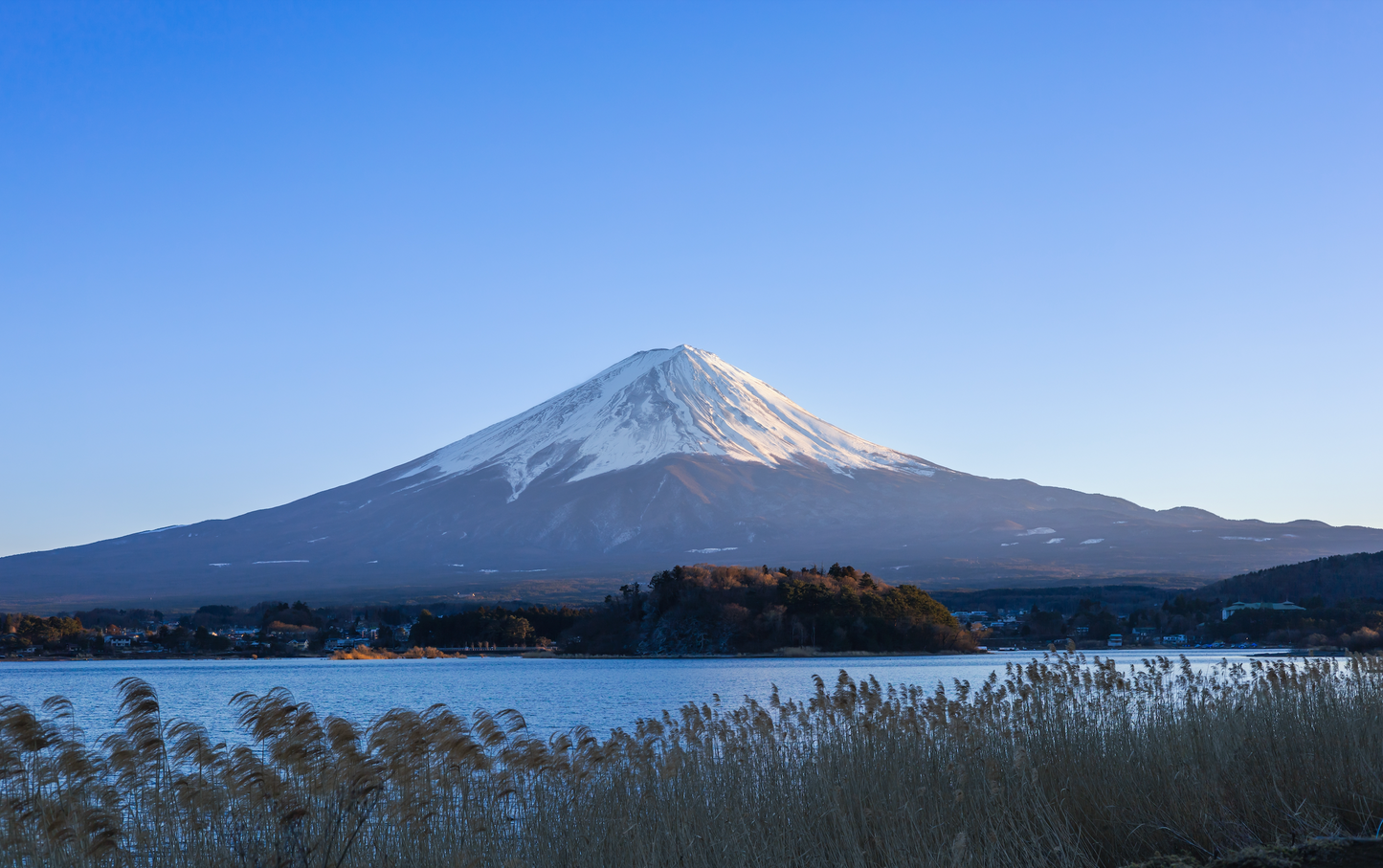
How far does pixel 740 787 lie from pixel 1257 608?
285ft

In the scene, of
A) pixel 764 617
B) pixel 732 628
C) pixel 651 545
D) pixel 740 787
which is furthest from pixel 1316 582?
pixel 740 787

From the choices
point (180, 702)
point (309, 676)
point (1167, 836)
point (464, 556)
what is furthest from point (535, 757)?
point (464, 556)

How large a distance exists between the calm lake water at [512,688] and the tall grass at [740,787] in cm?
1113

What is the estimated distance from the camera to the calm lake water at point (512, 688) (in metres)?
31.5

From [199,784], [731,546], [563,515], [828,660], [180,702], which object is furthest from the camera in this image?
[563,515]

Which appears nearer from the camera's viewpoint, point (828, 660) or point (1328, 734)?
point (1328, 734)

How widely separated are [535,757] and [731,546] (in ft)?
527

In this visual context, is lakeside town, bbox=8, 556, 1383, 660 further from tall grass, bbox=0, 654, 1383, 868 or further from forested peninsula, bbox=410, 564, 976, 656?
tall grass, bbox=0, 654, 1383, 868

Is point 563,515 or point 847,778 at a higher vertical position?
point 563,515

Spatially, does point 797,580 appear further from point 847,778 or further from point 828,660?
point 847,778

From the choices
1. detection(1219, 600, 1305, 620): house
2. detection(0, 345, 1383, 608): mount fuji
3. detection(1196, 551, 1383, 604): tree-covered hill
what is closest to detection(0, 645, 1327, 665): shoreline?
detection(1219, 600, 1305, 620): house

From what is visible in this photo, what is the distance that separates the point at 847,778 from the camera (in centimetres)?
1038

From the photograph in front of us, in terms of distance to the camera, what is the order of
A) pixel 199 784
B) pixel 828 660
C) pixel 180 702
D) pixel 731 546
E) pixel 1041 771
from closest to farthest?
pixel 199 784, pixel 1041 771, pixel 180 702, pixel 828 660, pixel 731 546

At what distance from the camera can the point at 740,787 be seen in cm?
1095
